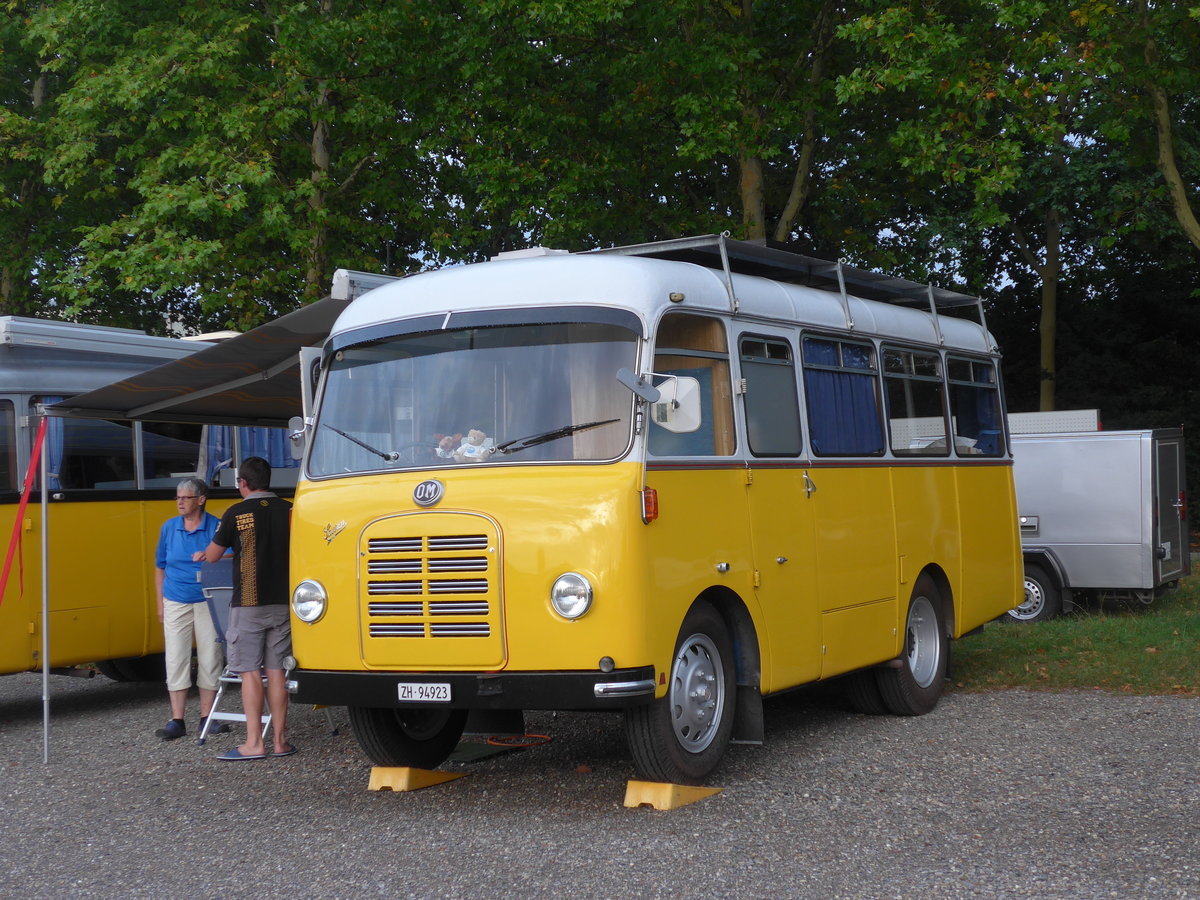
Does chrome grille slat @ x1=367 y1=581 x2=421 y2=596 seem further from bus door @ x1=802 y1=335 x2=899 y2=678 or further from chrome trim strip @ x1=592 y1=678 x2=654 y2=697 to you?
bus door @ x1=802 y1=335 x2=899 y2=678

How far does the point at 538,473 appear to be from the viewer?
750cm

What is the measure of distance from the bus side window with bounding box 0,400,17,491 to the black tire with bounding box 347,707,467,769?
14.5 ft

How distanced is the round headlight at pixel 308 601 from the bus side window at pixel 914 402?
4.57m

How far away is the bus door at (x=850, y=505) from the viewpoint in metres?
9.32

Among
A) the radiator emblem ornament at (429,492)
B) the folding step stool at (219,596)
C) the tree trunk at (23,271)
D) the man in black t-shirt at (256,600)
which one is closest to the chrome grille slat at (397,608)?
the radiator emblem ornament at (429,492)

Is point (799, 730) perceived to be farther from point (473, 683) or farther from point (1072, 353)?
point (1072, 353)

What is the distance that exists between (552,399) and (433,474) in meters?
0.75

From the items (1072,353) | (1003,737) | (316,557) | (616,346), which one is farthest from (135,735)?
(1072,353)

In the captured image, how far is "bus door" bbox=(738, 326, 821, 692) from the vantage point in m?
→ 8.52

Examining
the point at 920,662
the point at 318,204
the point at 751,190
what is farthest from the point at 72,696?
the point at 751,190

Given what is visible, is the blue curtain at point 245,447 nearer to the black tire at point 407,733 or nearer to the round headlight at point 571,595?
the black tire at point 407,733

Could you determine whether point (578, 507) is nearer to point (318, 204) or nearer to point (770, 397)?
point (770, 397)

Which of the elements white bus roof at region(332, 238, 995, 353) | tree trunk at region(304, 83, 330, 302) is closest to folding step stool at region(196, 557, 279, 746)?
white bus roof at region(332, 238, 995, 353)

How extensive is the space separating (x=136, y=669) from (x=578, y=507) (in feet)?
25.4
